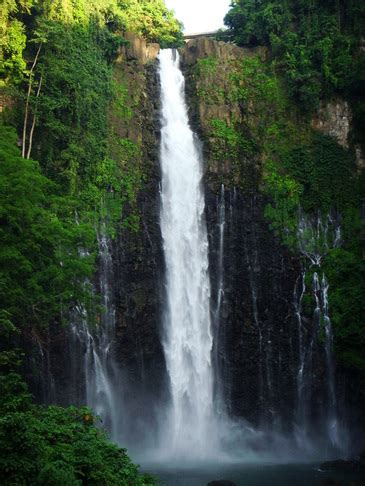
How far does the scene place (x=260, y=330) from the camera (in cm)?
2530

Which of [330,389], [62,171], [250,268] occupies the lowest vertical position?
[330,389]

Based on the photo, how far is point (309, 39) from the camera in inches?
1185

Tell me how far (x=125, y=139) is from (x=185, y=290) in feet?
25.7

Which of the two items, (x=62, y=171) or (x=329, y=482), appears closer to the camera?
(x=329, y=482)

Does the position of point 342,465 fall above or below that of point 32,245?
below

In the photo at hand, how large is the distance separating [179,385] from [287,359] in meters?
4.62

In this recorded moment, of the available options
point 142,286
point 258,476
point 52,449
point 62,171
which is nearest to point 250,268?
point 142,286

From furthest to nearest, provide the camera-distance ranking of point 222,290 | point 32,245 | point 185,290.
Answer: point 222,290 < point 185,290 < point 32,245

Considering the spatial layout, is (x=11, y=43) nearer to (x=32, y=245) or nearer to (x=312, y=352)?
(x=32, y=245)

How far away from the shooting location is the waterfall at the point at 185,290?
931 inches

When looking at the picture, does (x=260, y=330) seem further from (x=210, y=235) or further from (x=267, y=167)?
(x=267, y=167)

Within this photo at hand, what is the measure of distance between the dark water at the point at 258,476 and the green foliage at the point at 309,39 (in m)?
17.0

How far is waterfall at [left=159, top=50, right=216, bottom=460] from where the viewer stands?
2366cm

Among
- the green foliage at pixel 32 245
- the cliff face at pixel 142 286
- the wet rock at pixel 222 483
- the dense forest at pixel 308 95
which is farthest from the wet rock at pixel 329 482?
the green foliage at pixel 32 245
